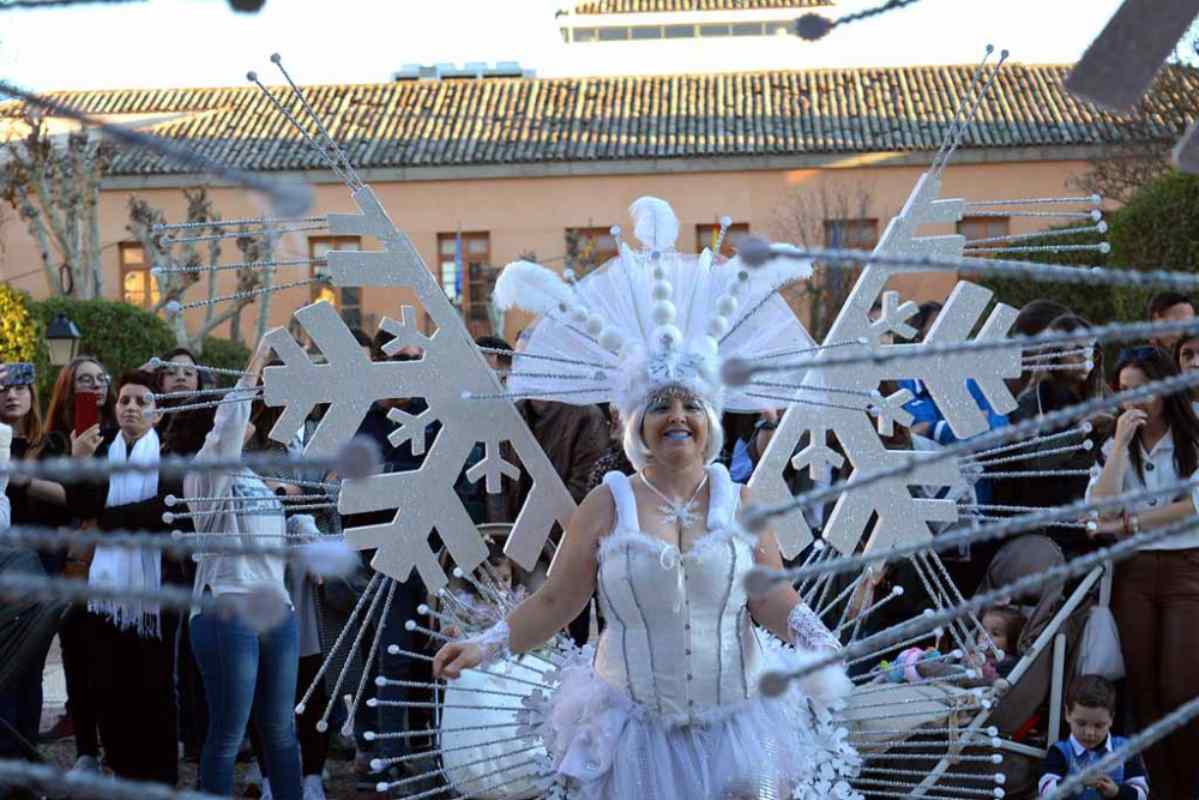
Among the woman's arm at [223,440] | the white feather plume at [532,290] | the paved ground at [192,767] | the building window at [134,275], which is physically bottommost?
the paved ground at [192,767]

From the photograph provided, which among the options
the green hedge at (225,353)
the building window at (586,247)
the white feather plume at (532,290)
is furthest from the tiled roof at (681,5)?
the white feather plume at (532,290)

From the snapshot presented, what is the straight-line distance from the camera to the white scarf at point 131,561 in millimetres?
5953

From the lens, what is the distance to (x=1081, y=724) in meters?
5.04

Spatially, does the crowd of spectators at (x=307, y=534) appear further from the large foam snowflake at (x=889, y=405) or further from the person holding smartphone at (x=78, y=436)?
the large foam snowflake at (x=889, y=405)

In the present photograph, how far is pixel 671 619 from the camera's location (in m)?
4.01

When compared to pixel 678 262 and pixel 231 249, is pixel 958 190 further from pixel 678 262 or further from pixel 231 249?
pixel 678 262

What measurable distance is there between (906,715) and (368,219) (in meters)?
1.81

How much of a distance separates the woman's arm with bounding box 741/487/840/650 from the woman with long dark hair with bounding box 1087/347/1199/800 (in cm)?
161

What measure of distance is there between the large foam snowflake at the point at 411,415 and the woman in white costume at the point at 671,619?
1.08 ft

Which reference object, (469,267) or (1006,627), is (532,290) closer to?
(1006,627)

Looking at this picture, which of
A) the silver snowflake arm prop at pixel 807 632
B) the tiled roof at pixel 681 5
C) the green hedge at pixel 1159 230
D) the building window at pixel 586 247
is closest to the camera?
the silver snowflake arm prop at pixel 807 632

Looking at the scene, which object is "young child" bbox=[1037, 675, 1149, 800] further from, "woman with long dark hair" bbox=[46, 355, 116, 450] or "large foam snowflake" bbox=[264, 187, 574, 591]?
"woman with long dark hair" bbox=[46, 355, 116, 450]

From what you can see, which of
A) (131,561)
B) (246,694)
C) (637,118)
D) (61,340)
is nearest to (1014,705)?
(246,694)

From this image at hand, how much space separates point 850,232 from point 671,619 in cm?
2826
